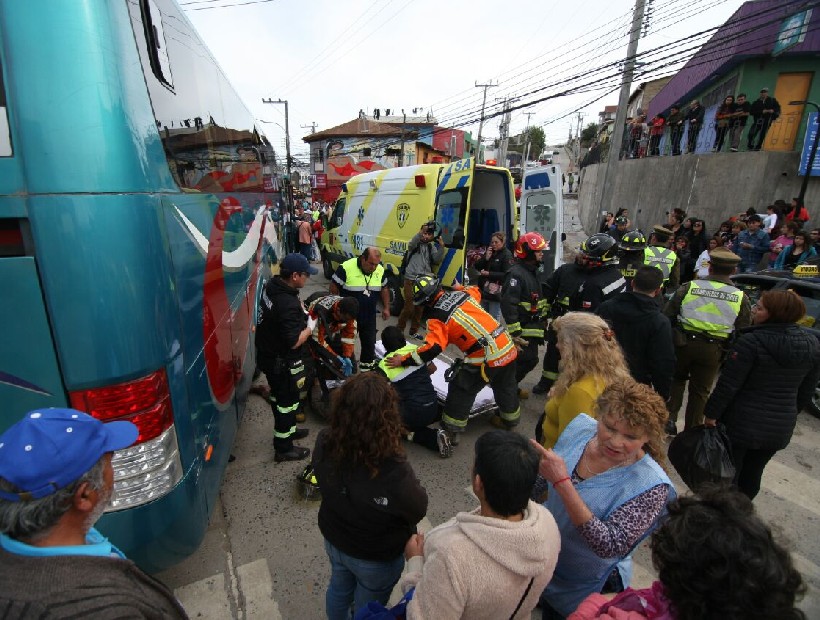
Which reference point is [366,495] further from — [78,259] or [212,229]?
[212,229]

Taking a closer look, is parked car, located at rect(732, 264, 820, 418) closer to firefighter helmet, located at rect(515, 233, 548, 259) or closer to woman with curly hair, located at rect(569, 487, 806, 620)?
firefighter helmet, located at rect(515, 233, 548, 259)

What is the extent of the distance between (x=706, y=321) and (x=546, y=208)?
4.36m

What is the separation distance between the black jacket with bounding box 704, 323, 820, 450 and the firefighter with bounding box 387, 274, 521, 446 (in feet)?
5.07

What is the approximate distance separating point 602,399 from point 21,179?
7.72 feet

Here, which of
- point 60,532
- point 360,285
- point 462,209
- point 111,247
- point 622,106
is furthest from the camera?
point 622,106

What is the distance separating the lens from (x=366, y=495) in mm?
1685

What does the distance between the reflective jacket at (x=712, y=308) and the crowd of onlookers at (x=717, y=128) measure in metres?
11.4

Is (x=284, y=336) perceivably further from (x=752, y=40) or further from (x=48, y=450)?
(x=752, y=40)

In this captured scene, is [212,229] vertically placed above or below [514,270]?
above

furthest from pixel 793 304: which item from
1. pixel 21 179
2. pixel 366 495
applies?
pixel 21 179

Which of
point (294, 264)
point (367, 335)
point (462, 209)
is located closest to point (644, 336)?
point (294, 264)

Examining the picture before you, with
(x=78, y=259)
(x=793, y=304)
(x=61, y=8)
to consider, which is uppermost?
(x=61, y=8)

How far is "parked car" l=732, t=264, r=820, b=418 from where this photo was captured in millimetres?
4520

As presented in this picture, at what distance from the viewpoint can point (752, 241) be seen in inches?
302
